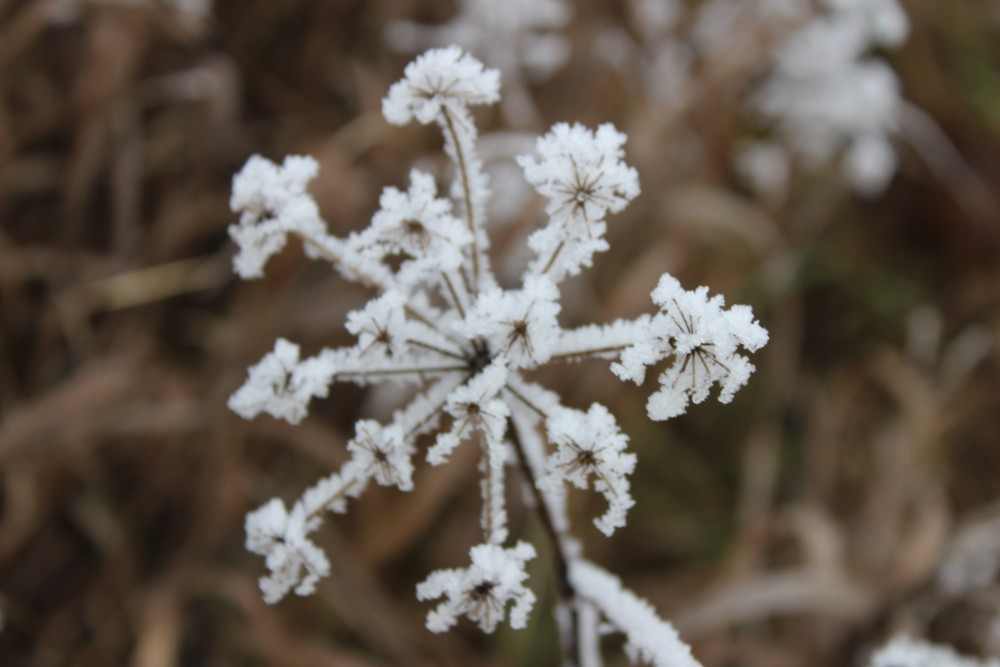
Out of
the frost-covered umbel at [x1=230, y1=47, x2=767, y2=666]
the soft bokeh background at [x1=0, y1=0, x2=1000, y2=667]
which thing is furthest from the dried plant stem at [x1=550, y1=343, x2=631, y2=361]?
the soft bokeh background at [x1=0, y1=0, x2=1000, y2=667]

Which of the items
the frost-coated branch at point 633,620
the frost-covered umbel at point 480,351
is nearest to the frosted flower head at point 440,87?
the frost-covered umbel at point 480,351

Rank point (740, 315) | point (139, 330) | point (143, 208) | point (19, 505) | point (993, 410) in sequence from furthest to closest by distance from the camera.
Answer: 1. point (993, 410)
2. point (143, 208)
3. point (139, 330)
4. point (19, 505)
5. point (740, 315)

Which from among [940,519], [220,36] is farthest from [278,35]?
[940,519]

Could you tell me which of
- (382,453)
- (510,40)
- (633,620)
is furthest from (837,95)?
(382,453)

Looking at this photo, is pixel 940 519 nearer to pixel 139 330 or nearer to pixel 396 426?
pixel 396 426

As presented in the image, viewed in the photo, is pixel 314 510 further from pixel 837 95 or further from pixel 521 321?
pixel 837 95

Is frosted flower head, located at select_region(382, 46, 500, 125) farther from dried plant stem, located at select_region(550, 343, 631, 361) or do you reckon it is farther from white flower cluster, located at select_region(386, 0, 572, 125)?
white flower cluster, located at select_region(386, 0, 572, 125)

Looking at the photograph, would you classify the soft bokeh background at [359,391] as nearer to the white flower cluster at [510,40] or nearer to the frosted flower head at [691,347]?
the white flower cluster at [510,40]
